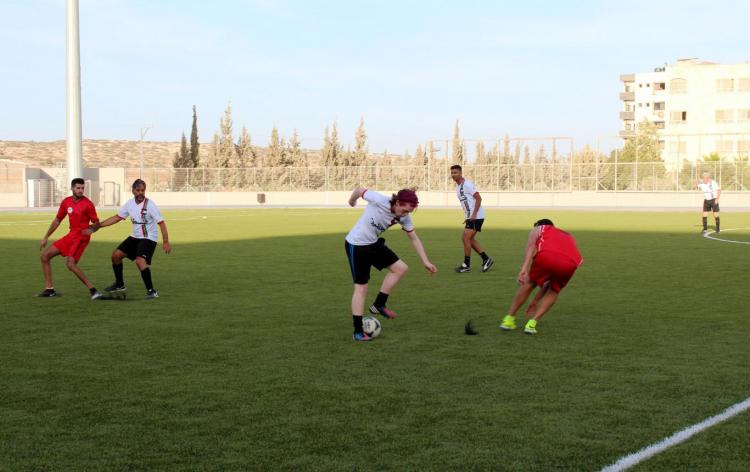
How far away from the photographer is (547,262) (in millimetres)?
9656

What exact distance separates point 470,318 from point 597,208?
1798 inches

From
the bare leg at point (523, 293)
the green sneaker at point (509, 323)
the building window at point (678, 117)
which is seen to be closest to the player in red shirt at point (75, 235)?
the green sneaker at point (509, 323)

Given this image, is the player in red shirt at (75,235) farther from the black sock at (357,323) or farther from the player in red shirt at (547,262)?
the player in red shirt at (547,262)

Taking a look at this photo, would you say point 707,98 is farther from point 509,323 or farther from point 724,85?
point 509,323

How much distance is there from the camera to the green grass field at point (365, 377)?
5770 mm

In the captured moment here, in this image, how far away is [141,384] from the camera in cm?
769

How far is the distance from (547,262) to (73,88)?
30.6 metres

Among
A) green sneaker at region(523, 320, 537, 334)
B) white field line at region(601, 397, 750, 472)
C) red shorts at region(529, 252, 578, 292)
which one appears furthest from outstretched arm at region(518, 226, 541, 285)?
white field line at region(601, 397, 750, 472)

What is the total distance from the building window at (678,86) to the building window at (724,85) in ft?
12.4

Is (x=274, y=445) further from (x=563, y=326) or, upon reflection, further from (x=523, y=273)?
(x=563, y=326)

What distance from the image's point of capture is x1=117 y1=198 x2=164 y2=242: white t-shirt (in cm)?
1320

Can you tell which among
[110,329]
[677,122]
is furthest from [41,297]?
[677,122]

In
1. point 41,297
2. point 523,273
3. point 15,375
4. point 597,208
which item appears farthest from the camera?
point 597,208

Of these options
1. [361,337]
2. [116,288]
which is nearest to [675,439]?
[361,337]
